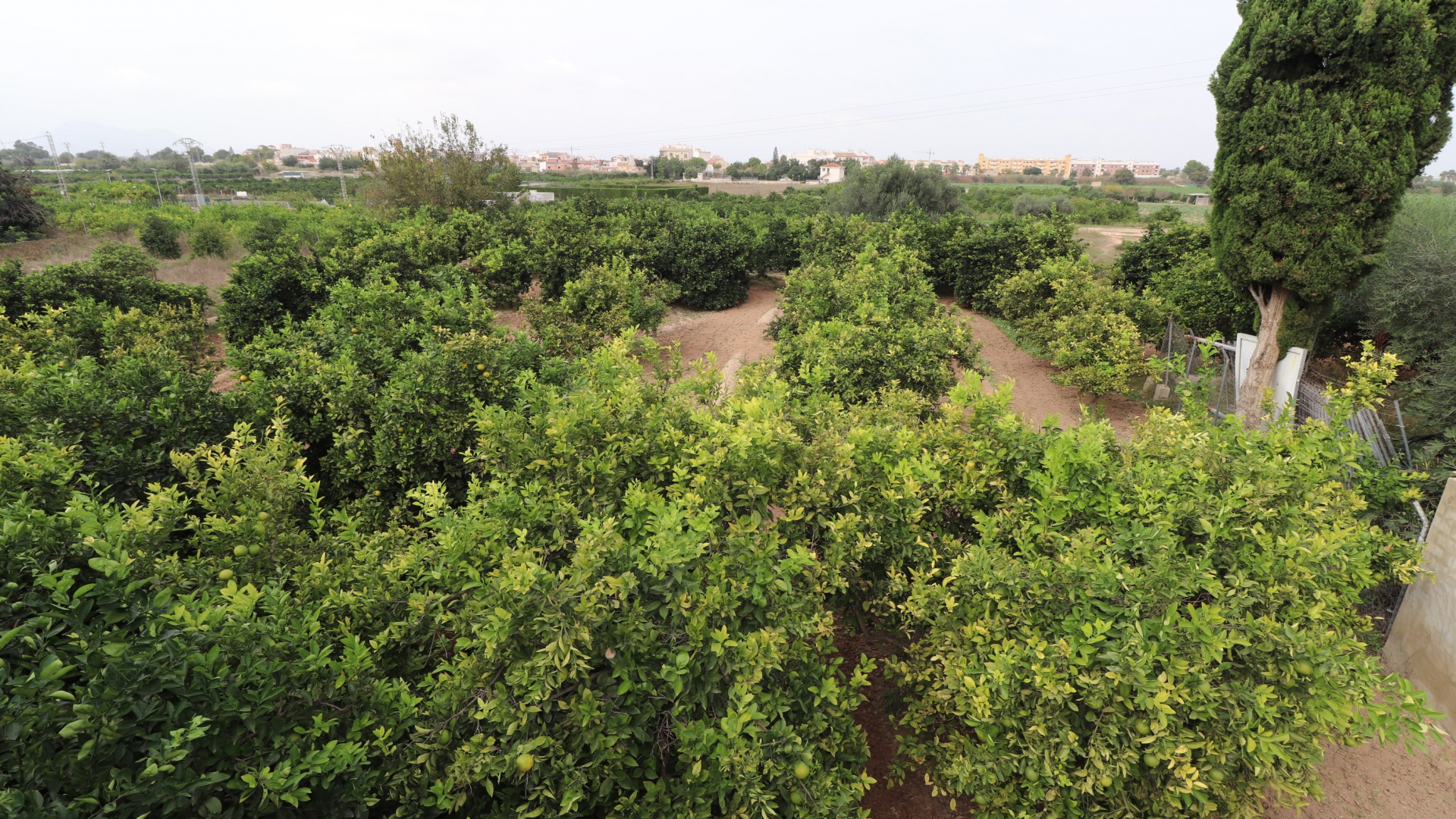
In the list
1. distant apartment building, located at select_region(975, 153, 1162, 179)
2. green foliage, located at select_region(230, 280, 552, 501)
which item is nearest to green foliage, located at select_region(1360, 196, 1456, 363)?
green foliage, located at select_region(230, 280, 552, 501)

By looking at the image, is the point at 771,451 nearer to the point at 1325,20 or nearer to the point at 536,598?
the point at 536,598

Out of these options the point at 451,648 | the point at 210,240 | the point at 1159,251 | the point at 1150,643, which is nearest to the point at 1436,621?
the point at 1150,643

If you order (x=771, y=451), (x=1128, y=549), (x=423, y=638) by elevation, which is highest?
(x=771, y=451)

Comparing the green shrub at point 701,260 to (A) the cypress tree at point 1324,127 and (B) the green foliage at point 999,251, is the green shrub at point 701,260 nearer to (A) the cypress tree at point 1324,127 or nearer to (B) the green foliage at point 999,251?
(B) the green foliage at point 999,251

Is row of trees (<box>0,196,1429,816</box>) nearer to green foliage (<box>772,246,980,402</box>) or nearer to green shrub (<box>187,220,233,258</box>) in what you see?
green foliage (<box>772,246,980,402</box>)

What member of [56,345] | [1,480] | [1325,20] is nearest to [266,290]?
[56,345]
